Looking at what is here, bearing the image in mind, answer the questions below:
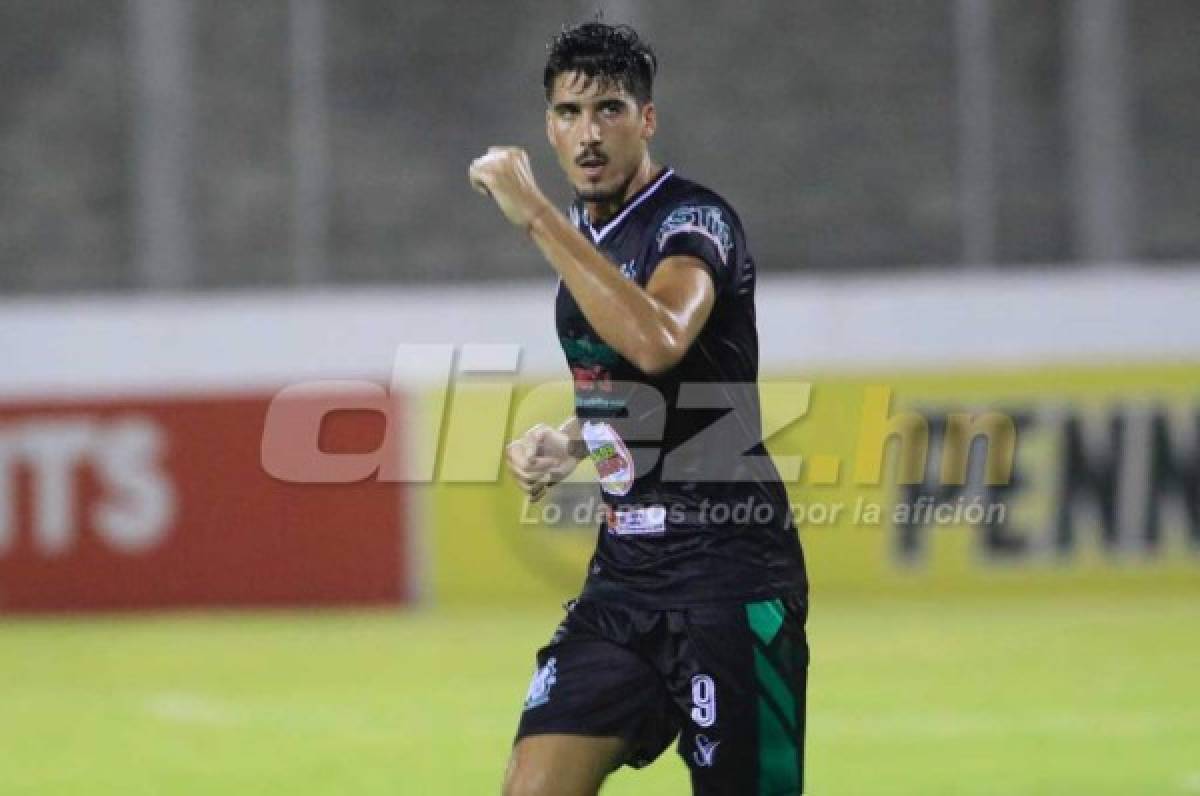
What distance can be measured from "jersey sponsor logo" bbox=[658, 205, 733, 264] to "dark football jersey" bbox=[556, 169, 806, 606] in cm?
1

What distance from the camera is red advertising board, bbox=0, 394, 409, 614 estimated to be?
1270cm

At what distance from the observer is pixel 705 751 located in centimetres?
482

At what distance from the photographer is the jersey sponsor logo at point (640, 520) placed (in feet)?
16.2

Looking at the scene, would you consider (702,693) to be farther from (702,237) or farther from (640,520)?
(702,237)

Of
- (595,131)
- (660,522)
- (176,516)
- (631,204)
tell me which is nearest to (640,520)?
(660,522)

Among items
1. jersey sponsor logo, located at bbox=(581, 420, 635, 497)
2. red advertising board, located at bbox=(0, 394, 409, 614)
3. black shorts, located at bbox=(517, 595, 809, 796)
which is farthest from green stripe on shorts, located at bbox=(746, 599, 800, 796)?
red advertising board, located at bbox=(0, 394, 409, 614)

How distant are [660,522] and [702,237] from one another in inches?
26.4

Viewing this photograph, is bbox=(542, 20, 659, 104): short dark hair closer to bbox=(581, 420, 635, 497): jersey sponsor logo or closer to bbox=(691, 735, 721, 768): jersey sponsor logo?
bbox=(581, 420, 635, 497): jersey sponsor logo

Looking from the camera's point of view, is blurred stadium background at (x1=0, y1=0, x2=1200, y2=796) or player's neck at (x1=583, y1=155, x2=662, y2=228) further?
blurred stadium background at (x1=0, y1=0, x2=1200, y2=796)

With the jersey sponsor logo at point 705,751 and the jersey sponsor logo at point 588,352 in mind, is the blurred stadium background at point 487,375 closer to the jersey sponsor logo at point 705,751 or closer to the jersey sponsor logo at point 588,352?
the jersey sponsor logo at point 705,751

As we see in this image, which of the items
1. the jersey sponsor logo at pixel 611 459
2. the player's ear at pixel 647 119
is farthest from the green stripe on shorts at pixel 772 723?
the player's ear at pixel 647 119

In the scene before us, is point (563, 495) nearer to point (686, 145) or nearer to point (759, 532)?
point (686, 145)

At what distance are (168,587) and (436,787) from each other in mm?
5531

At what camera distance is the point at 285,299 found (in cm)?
1295
